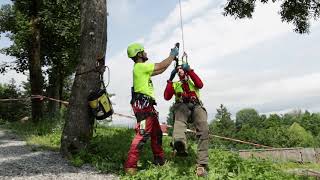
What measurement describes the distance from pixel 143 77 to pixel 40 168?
8.80ft

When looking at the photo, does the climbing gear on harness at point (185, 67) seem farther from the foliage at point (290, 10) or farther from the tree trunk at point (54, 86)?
the tree trunk at point (54, 86)

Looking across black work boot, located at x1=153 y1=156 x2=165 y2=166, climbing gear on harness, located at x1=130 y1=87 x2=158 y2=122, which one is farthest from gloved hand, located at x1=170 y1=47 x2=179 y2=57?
black work boot, located at x1=153 y1=156 x2=165 y2=166

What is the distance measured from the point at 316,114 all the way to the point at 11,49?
174387mm

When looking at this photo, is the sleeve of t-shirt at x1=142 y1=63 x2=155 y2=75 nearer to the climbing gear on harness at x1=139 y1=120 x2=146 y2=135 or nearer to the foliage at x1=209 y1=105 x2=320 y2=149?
the climbing gear on harness at x1=139 y1=120 x2=146 y2=135

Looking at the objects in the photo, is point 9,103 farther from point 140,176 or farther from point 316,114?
point 316,114

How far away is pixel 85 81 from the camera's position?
1005 cm

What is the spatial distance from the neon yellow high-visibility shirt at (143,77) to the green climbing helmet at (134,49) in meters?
0.21

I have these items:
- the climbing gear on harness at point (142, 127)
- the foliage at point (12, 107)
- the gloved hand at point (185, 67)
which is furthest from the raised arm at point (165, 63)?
the foliage at point (12, 107)

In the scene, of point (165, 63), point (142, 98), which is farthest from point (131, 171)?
point (165, 63)

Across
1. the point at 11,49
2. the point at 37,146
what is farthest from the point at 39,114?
the point at 11,49

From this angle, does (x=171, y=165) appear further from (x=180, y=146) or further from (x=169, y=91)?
(x=169, y=91)

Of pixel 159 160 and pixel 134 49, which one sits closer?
pixel 134 49

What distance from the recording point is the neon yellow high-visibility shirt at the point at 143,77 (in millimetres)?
8234

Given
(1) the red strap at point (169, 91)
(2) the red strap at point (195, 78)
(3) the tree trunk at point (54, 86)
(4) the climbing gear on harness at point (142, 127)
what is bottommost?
(4) the climbing gear on harness at point (142, 127)
